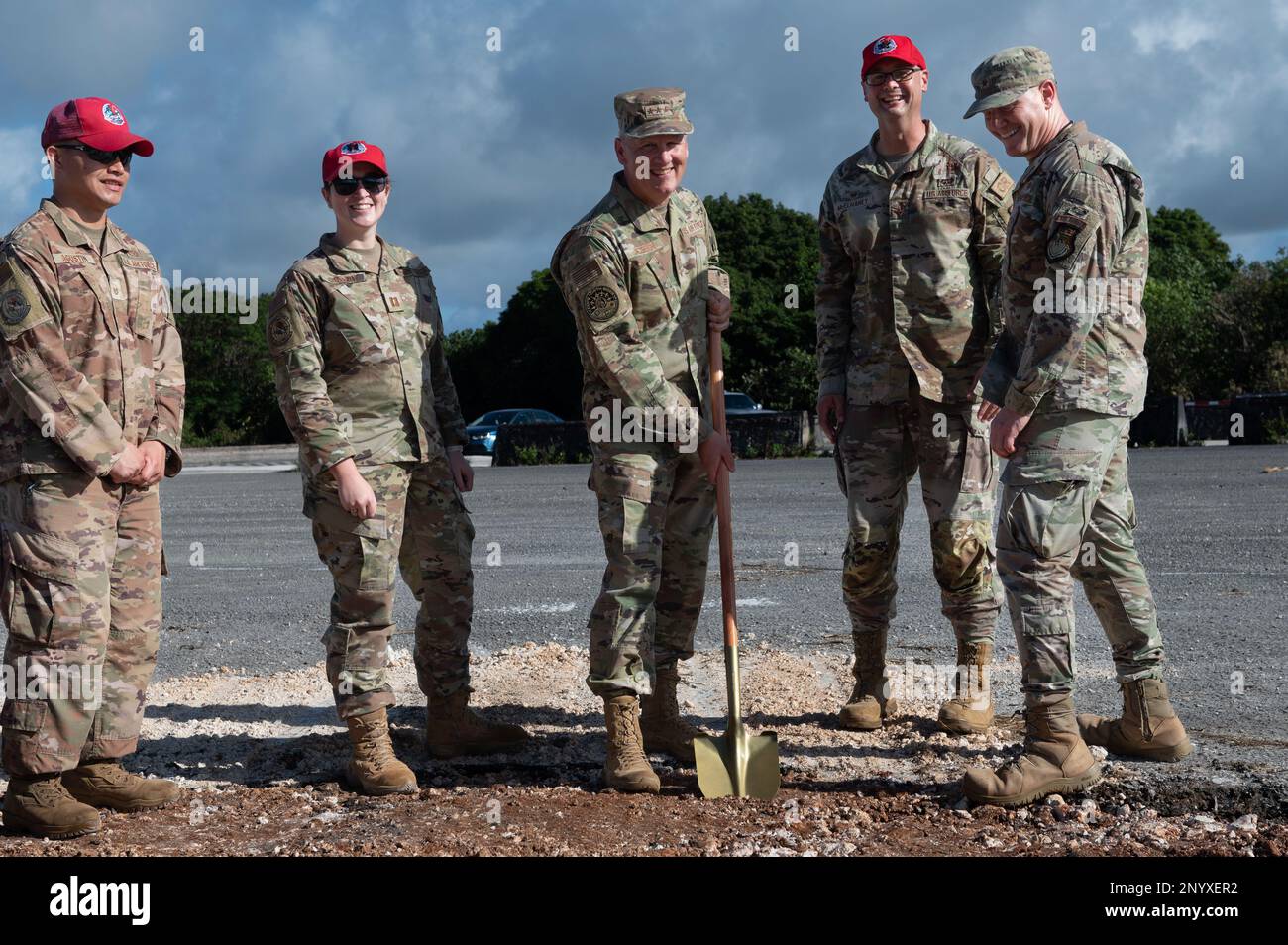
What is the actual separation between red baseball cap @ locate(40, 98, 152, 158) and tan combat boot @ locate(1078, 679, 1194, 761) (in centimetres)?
393

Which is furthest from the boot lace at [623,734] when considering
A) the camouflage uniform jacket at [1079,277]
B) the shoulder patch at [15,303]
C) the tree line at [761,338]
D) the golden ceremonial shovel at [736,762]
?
the tree line at [761,338]

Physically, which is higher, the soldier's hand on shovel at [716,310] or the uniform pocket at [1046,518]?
the soldier's hand on shovel at [716,310]

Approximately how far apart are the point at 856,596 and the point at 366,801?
2.10m

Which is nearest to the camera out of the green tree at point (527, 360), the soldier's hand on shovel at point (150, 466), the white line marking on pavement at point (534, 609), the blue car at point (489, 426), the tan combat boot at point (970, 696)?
the soldier's hand on shovel at point (150, 466)

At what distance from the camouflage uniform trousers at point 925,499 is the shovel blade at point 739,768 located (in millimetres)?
1031

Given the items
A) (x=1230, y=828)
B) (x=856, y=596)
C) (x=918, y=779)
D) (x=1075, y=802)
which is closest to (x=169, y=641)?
(x=856, y=596)

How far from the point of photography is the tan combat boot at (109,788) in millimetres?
4520

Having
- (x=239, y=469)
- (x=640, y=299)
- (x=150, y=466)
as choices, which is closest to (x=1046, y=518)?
(x=640, y=299)

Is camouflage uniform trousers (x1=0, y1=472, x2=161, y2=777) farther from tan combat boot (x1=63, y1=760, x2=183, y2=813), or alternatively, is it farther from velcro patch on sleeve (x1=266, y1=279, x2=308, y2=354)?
velcro patch on sleeve (x1=266, y1=279, x2=308, y2=354)

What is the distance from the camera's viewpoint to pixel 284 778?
4.91 m

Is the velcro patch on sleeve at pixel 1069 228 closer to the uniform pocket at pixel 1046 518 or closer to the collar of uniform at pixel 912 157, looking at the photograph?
the uniform pocket at pixel 1046 518

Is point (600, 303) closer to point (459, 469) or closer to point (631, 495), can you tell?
point (631, 495)

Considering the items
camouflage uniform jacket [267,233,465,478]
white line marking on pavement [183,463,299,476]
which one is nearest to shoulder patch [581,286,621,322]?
camouflage uniform jacket [267,233,465,478]

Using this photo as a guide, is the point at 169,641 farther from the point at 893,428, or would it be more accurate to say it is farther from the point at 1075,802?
the point at 1075,802
